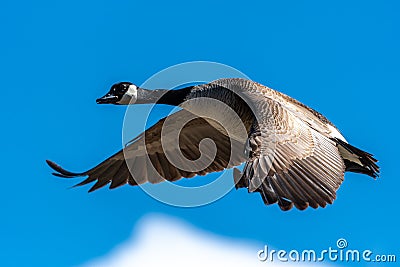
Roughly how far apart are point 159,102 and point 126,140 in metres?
1.40

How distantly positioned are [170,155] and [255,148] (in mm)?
6277

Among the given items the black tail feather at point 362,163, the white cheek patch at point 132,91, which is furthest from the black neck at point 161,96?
the black tail feather at point 362,163

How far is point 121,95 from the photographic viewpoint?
17.5 m

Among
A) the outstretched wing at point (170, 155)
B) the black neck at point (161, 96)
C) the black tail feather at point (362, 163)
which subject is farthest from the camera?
the outstretched wing at point (170, 155)

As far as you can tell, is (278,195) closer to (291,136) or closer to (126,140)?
(291,136)

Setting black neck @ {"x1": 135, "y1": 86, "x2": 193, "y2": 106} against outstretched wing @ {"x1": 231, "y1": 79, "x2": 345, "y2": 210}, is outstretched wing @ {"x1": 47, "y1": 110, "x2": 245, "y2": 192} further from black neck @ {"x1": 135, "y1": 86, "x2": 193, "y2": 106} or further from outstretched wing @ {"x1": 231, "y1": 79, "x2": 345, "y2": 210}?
outstretched wing @ {"x1": 231, "y1": 79, "x2": 345, "y2": 210}

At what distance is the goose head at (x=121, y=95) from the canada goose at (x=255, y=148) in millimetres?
24

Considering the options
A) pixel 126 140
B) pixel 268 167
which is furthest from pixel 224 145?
pixel 268 167

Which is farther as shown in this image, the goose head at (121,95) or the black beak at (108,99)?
the goose head at (121,95)

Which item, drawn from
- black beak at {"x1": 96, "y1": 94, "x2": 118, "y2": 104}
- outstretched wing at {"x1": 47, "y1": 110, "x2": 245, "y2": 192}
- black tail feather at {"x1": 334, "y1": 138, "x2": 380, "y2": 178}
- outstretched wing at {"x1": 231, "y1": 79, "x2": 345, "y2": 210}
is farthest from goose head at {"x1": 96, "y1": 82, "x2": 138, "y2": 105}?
black tail feather at {"x1": 334, "y1": 138, "x2": 380, "y2": 178}

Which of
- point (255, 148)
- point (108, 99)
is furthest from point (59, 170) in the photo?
point (255, 148)

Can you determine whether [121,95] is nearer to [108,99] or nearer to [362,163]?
[108,99]

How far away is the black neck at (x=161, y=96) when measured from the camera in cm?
1755

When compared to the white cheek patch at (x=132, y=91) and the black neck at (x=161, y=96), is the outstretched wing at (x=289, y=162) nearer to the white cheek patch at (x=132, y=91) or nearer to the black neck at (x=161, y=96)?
the black neck at (x=161, y=96)
